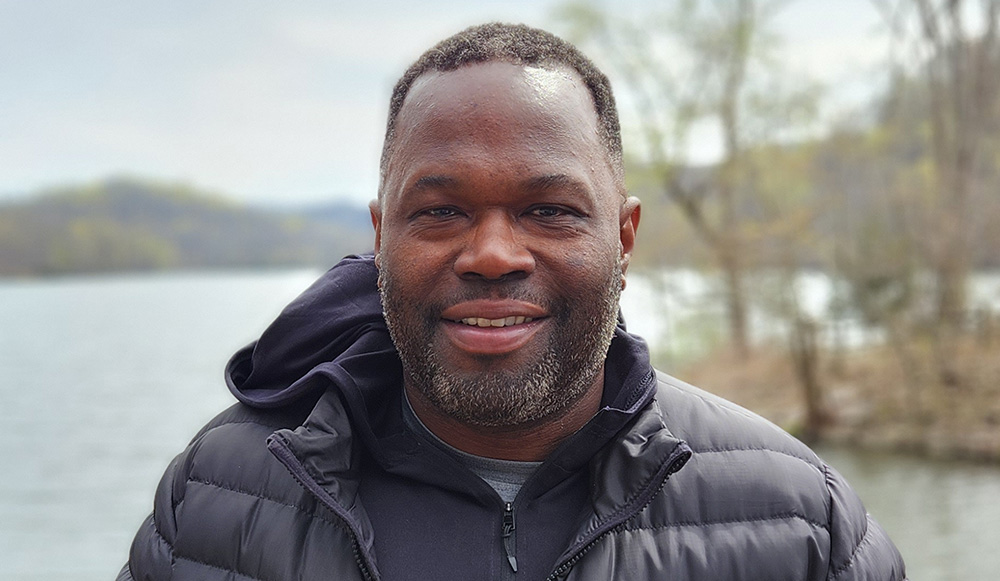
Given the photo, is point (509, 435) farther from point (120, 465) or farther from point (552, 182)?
point (120, 465)

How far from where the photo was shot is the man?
1.87 metres

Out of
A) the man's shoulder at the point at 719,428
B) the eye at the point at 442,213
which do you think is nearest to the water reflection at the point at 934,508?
the man's shoulder at the point at 719,428

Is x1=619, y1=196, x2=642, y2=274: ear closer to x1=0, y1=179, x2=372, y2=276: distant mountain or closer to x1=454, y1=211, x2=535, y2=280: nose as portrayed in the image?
x1=454, y1=211, x2=535, y2=280: nose

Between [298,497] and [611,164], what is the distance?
Result: 1008mm

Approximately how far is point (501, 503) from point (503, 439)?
146mm

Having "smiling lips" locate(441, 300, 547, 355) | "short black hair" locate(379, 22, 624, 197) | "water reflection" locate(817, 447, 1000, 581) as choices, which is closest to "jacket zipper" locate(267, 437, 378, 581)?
"smiling lips" locate(441, 300, 547, 355)

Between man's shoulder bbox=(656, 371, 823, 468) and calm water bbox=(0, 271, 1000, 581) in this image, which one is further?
calm water bbox=(0, 271, 1000, 581)

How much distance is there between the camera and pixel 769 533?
1.90m

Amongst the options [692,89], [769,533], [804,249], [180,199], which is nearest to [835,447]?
[804,249]

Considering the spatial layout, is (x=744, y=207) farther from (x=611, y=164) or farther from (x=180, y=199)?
(x=180, y=199)

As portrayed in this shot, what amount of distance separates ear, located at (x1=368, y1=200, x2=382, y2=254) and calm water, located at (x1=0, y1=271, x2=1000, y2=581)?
10.7 m

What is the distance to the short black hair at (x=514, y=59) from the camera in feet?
6.58

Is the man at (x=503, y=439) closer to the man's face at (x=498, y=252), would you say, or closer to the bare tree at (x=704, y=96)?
the man's face at (x=498, y=252)

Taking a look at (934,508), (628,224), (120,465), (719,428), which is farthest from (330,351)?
(120,465)
